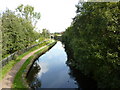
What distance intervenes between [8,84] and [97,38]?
8.74 metres

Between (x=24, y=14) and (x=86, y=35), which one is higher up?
(x=24, y=14)

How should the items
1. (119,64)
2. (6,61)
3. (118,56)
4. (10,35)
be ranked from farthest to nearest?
1. (10,35)
2. (6,61)
3. (118,56)
4. (119,64)

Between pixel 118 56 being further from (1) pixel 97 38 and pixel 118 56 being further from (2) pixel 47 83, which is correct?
(2) pixel 47 83

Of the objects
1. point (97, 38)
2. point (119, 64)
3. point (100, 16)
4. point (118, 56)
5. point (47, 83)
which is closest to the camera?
point (119, 64)

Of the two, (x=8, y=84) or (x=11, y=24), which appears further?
(x=11, y=24)

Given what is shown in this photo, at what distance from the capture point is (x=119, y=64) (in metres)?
8.69

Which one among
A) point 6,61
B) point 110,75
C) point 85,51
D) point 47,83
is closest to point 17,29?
point 6,61

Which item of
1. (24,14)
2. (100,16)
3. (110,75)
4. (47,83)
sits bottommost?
(47,83)

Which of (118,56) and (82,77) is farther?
(82,77)

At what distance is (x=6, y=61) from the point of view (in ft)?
61.3

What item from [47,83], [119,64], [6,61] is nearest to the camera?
[119,64]

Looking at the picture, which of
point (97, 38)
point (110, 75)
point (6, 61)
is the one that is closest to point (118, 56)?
point (110, 75)

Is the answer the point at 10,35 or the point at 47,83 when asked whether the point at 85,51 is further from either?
the point at 10,35

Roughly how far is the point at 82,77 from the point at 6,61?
10.5 m
